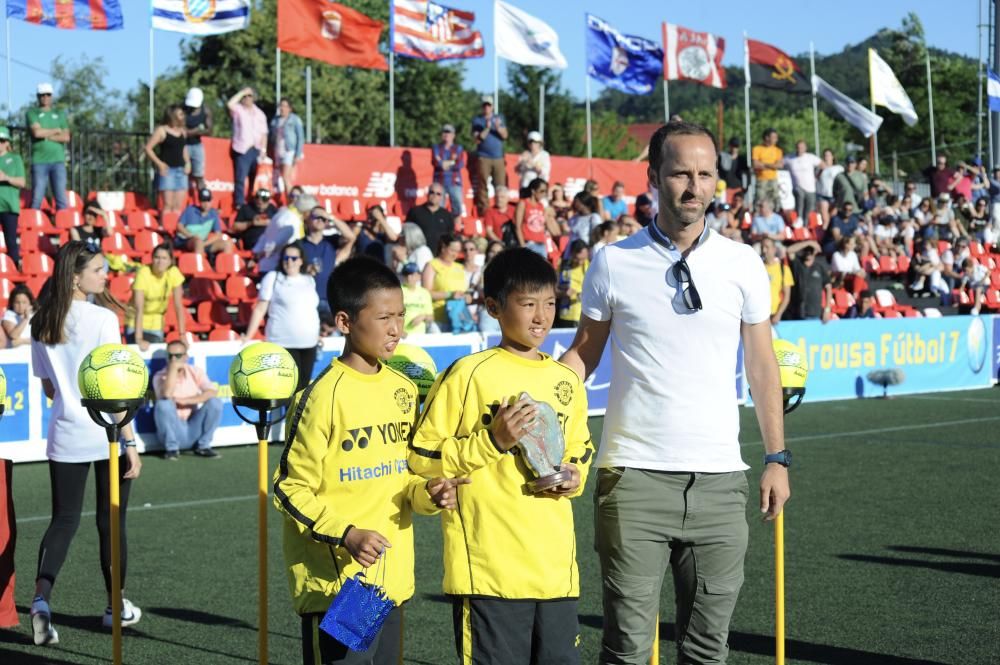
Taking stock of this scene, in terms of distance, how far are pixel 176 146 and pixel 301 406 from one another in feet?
47.6

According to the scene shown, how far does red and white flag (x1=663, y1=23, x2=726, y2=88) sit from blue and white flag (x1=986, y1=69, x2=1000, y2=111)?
20.2ft

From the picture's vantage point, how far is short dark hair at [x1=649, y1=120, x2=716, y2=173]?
14.1ft

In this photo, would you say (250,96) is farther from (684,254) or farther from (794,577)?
(684,254)

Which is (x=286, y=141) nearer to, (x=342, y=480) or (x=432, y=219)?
(x=432, y=219)

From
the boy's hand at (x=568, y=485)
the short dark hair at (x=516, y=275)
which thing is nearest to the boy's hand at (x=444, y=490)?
the boy's hand at (x=568, y=485)

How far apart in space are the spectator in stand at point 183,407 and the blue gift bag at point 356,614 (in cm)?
942

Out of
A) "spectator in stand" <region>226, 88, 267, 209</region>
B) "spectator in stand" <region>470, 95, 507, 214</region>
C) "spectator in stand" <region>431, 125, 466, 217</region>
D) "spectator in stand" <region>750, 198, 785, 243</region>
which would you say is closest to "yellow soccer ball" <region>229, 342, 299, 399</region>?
"spectator in stand" <region>226, 88, 267, 209</region>

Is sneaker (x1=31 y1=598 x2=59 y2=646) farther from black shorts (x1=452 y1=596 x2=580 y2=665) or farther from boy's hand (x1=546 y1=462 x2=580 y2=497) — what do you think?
boy's hand (x1=546 y1=462 x2=580 y2=497)

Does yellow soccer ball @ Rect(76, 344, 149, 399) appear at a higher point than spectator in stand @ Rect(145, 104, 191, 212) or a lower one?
lower

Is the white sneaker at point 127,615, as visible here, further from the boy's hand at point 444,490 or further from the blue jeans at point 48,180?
the blue jeans at point 48,180

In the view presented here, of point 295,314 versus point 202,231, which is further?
point 202,231

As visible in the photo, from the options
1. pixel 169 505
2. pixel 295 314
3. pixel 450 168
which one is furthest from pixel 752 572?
pixel 450 168

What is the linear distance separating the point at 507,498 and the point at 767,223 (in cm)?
1990

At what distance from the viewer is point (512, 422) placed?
405 centimetres
